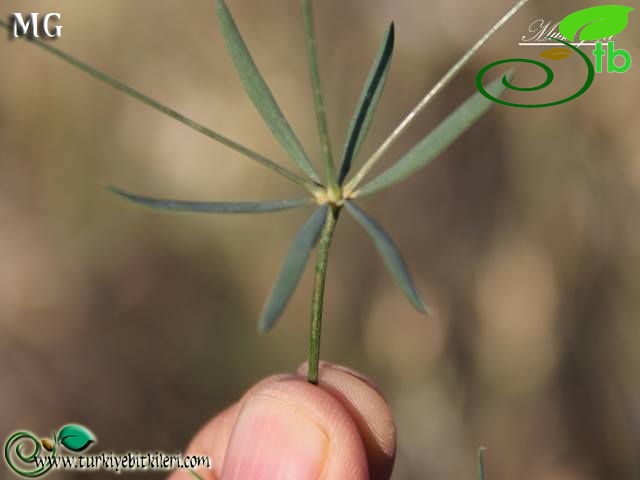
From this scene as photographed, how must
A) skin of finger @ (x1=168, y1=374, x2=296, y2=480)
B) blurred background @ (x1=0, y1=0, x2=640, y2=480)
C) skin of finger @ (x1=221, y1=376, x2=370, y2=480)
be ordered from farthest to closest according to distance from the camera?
blurred background @ (x1=0, y1=0, x2=640, y2=480) → skin of finger @ (x1=168, y1=374, x2=296, y2=480) → skin of finger @ (x1=221, y1=376, x2=370, y2=480)

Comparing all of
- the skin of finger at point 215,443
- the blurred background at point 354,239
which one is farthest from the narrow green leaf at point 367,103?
the blurred background at point 354,239

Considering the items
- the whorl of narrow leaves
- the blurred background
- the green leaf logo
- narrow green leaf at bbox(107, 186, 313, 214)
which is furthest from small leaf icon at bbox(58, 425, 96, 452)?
the green leaf logo

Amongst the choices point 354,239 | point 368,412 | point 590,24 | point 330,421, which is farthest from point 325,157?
point 354,239

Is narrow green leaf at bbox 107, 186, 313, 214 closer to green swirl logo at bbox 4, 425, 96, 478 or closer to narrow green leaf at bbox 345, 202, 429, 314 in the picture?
narrow green leaf at bbox 345, 202, 429, 314

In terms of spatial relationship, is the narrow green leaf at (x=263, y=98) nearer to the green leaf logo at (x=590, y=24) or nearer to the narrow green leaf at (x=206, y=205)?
the narrow green leaf at (x=206, y=205)

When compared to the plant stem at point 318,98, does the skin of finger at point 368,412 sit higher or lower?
lower

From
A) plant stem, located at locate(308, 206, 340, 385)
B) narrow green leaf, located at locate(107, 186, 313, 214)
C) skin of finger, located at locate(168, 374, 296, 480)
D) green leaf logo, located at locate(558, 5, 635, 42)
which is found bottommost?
skin of finger, located at locate(168, 374, 296, 480)

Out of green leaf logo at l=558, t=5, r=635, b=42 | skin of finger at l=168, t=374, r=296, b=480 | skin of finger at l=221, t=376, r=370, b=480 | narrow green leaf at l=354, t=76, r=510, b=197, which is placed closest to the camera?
narrow green leaf at l=354, t=76, r=510, b=197
